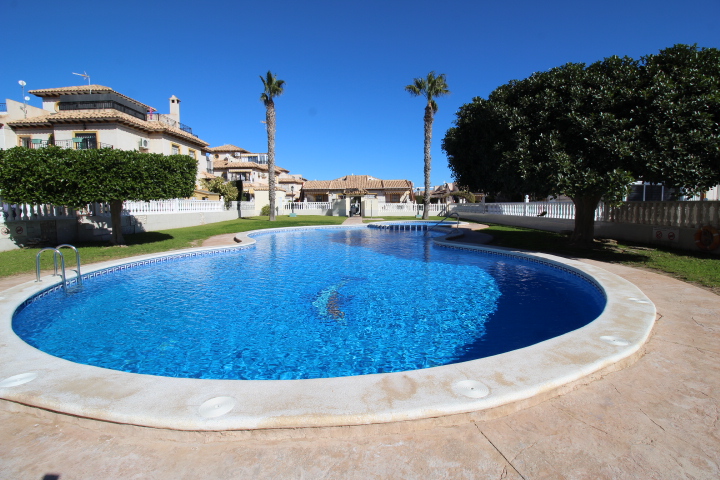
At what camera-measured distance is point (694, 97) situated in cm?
902

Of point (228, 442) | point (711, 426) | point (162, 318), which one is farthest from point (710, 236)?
point (162, 318)

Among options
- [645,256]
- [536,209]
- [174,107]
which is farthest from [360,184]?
[645,256]

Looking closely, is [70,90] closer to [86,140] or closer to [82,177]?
[86,140]

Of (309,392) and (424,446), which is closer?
(424,446)

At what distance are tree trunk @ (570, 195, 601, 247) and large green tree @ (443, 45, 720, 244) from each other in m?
3.12

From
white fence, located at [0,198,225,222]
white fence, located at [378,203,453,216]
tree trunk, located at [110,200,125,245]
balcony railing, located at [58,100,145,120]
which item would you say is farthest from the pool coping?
white fence, located at [378,203,453,216]

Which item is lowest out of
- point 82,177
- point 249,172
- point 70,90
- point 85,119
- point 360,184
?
point 82,177

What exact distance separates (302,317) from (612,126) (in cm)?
925

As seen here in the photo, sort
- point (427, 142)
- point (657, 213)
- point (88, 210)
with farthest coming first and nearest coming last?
point (427, 142) → point (88, 210) → point (657, 213)

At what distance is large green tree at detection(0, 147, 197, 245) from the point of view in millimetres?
11961

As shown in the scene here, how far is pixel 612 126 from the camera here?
943 cm

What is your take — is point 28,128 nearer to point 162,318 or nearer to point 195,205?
point 195,205

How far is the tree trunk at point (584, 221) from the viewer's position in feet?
43.4

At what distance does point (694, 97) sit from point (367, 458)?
38.6ft
